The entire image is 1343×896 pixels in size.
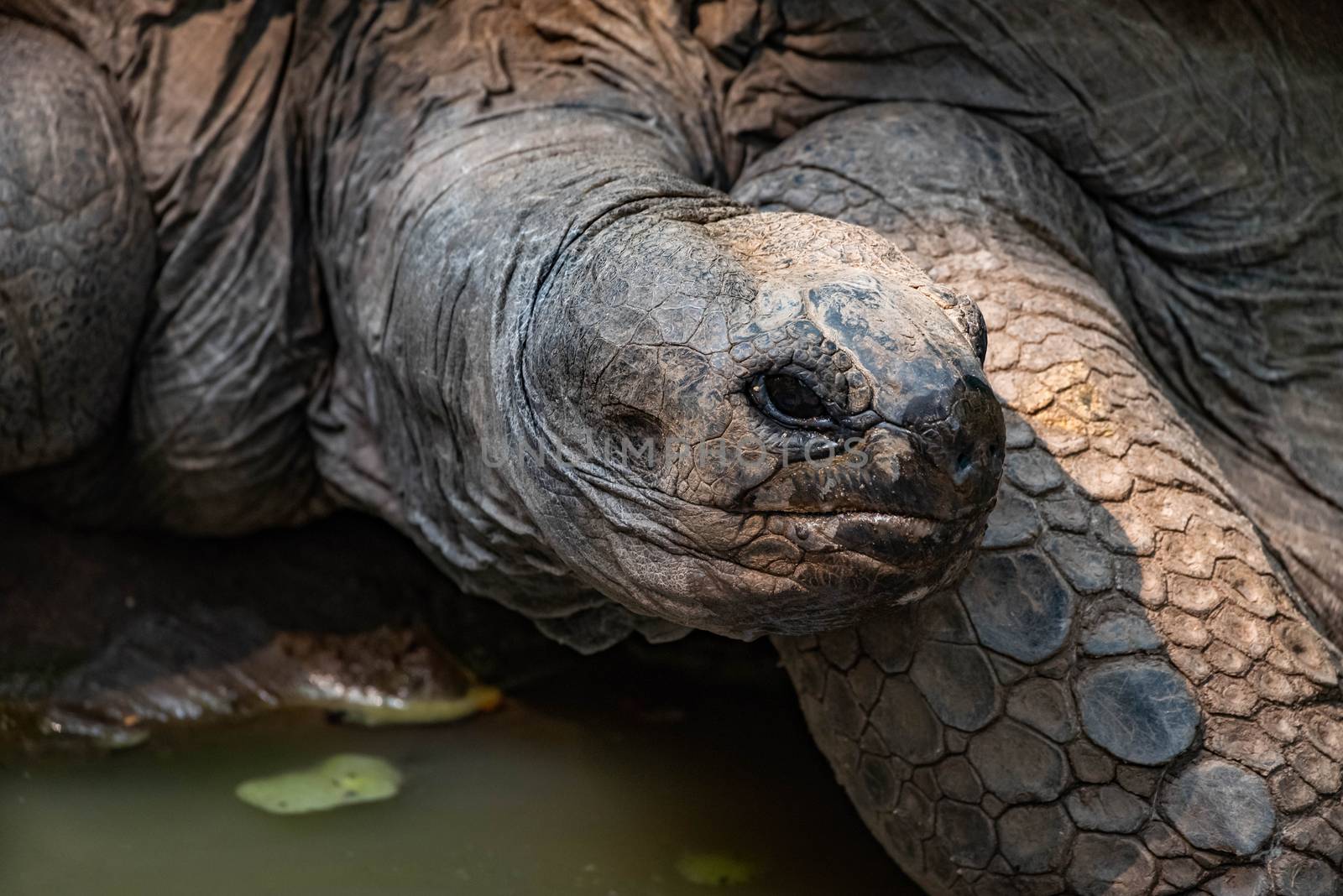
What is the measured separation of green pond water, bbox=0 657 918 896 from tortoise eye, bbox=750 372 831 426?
1.03m

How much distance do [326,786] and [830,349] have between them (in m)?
1.47

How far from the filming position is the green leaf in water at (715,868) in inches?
88.0

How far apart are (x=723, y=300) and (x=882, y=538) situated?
306 mm

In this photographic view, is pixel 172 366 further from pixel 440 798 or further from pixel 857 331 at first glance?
pixel 857 331

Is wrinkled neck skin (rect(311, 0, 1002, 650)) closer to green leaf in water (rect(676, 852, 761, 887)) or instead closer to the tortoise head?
the tortoise head

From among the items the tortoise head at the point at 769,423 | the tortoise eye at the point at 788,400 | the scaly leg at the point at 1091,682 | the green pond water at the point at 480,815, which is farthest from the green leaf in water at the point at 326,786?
the tortoise eye at the point at 788,400

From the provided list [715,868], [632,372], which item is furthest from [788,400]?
[715,868]

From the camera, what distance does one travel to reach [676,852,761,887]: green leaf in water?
7.33 feet

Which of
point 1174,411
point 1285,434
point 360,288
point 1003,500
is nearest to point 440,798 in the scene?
point 360,288

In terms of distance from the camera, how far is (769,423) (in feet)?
4.82

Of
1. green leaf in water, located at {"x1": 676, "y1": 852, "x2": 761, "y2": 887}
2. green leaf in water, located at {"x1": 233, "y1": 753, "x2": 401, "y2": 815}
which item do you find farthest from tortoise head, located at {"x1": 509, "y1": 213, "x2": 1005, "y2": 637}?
green leaf in water, located at {"x1": 233, "y1": 753, "x2": 401, "y2": 815}

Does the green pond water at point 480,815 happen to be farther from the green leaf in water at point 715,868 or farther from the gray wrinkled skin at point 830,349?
the gray wrinkled skin at point 830,349

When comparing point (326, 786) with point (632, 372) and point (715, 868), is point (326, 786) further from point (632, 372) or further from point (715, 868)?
point (632, 372)

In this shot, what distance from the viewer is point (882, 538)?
146 centimetres
